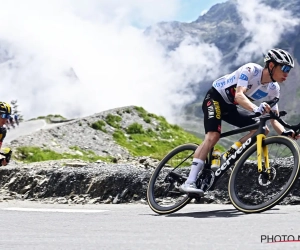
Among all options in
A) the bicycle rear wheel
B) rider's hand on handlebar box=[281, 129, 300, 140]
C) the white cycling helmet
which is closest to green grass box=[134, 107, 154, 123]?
the bicycle rear wheel

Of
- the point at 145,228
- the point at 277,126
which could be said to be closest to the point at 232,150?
the point at 277,126

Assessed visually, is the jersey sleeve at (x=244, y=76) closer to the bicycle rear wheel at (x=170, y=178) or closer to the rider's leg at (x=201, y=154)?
the rider's leg at (x=201, y=154)

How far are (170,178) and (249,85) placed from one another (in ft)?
6.08

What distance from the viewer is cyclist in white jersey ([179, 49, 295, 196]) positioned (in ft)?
21.8

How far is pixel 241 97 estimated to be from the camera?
664cm

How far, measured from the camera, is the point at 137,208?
26.8 feet

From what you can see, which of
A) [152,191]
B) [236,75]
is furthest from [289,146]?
[152,191]

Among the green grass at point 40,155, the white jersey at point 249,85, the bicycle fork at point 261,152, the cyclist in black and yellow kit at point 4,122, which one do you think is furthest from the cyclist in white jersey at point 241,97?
the green grass at point 40,155

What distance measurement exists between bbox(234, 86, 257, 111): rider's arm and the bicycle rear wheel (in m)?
1.20

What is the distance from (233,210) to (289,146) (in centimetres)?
121

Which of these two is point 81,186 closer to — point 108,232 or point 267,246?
point 108,232

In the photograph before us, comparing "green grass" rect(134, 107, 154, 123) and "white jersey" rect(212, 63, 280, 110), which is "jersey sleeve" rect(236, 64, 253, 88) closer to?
"white jersey" rect(212, 63, 280, 110)

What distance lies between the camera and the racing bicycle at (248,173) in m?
6.48

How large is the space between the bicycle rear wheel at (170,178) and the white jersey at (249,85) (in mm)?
903
